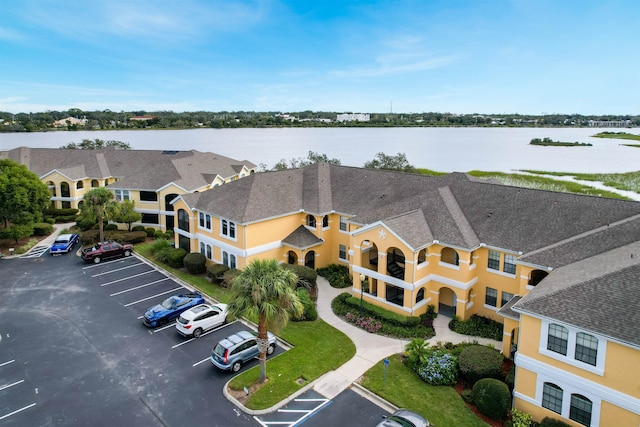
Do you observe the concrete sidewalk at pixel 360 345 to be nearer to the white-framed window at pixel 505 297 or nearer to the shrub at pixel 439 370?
the shrub at pixel 439 370

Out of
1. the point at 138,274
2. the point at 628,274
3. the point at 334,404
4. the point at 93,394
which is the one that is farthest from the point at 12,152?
the point at 628,274

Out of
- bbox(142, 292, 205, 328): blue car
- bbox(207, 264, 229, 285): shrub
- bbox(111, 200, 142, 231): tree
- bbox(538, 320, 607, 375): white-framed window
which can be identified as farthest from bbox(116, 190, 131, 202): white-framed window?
bbox(538, 320, 607, 375): white-framed window

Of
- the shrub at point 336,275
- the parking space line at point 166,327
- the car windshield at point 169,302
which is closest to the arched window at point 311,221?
the shrub at point 336,275

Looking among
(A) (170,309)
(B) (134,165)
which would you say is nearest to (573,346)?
(A) (170,309)

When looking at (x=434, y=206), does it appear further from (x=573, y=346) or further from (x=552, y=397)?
(x=552, y=397)

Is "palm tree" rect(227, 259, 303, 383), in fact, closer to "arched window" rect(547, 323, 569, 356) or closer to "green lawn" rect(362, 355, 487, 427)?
"green lawn" rect(362, 355, 487, 427)

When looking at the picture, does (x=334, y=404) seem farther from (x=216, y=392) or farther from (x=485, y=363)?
(x=485, y=363)
